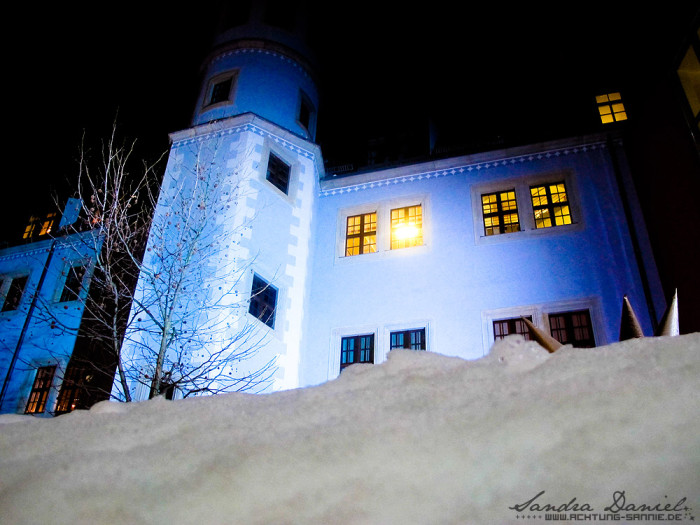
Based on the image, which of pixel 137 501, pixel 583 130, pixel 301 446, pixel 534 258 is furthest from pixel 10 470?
pixel 583 130

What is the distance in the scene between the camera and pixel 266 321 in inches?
461

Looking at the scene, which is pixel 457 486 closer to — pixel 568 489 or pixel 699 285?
pixel 568 489

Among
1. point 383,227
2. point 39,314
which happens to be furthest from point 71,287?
point 383,227

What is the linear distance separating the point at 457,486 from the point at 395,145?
16143 mm

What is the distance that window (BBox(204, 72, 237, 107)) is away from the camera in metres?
15.7

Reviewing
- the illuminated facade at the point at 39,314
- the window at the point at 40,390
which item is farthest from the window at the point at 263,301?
the window at the point at 40,390

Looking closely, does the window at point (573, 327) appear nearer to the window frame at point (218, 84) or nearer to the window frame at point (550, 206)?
the window frame at point (550, 206)

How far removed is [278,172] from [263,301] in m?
4.16

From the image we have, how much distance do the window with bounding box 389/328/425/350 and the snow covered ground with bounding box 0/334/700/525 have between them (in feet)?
35.7

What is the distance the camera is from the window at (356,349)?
40.5 ft

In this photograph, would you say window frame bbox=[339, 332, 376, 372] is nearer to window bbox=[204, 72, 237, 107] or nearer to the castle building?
the castle building

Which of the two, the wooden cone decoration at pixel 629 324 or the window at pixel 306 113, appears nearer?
the wooden cone decoration at pixel 629 324

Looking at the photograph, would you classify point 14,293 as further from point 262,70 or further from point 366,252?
point 366,252

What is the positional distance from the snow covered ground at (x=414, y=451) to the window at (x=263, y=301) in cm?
1039
